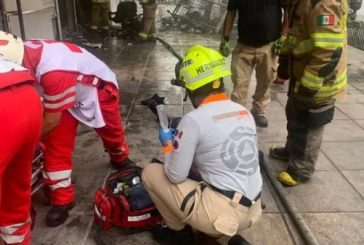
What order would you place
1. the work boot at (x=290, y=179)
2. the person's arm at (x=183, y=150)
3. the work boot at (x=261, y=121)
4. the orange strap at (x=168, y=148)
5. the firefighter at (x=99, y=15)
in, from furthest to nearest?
the firefighter at (x=99, y=15) < the work boot at (x=261, y=121) < the work boot at (x=290, y=179) < the orange strap at (x=168, y=148) < the person's arm at (x=183, y=150)

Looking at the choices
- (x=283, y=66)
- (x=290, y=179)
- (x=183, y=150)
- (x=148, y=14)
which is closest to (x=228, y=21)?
(x=283, y=66)

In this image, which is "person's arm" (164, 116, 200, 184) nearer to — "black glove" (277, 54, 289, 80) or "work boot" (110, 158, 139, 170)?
"work boot" (110, 158, 139, 170)

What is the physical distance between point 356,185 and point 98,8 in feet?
31.1

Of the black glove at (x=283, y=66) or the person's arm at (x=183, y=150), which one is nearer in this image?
the person's arm at (x=183, y=150)

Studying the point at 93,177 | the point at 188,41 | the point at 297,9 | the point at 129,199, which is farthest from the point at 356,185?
the point at 188,41

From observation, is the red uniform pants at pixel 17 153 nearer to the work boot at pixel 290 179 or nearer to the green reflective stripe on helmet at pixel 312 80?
the green reflective stripe on helmet at pixel 312 80

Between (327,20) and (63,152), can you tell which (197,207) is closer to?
(63,152)

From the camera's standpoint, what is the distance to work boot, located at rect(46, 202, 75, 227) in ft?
9.26

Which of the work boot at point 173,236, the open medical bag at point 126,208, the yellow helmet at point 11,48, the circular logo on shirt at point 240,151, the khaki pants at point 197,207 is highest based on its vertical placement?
the yellow helmet at point 11,48

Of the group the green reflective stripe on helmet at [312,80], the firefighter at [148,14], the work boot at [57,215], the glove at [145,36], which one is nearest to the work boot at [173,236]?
the work boot at [57,215]

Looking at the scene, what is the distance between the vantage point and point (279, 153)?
392 cm

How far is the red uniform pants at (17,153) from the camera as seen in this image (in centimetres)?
172

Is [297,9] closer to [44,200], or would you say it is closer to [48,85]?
[48,85]

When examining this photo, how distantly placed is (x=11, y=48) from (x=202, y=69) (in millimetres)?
1078
